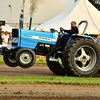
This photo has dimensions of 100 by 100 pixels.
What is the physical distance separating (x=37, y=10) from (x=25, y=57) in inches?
1738

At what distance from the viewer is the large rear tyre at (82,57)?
8.35 meters

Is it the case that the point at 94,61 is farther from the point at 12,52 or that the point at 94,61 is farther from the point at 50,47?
the point at 12,52

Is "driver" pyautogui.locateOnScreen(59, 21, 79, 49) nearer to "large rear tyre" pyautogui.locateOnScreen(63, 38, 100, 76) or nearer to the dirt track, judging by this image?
"large rear tyre" pyautogui.locateOnScreen(63, 38, 100, 76)

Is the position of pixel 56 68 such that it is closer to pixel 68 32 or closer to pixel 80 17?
pixel 68 32

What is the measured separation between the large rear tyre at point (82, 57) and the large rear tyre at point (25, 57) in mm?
1307

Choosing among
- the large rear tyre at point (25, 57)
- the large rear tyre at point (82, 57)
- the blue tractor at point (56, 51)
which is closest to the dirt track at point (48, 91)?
the large rear tyre at point (82, 57)

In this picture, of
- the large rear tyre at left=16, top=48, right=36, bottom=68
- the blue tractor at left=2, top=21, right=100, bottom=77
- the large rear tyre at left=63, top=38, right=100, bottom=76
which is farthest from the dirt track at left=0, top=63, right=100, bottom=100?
the large rear tyre at left=16, top=48, right=36, bottom=68

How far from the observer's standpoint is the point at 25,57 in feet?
30.0

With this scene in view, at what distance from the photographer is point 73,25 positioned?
8.90 meters

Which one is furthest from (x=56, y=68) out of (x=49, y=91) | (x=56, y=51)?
(x=49, y=91)

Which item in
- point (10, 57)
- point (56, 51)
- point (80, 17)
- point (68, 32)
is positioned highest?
point (80, 17)

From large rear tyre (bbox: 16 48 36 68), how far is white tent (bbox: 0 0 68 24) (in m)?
42.3

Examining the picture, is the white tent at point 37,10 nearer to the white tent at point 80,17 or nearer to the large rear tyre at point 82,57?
the white tent at point 80,17

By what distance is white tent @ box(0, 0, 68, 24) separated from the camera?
52044 millimetres
